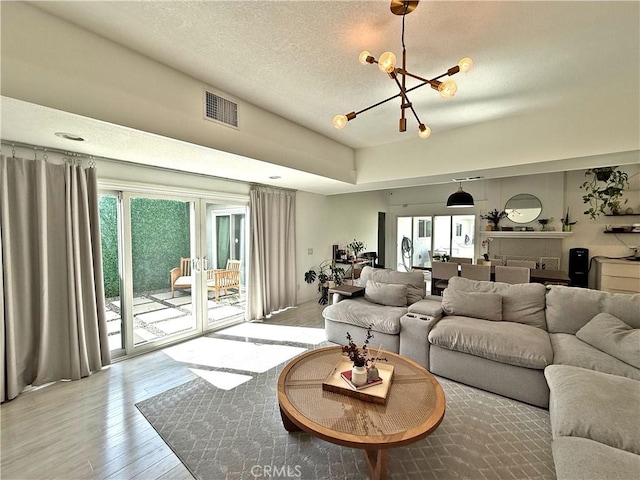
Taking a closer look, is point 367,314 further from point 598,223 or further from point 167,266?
point 598,223

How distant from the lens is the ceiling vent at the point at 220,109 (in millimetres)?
2566

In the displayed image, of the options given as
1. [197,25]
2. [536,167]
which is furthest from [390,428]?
[536,167]

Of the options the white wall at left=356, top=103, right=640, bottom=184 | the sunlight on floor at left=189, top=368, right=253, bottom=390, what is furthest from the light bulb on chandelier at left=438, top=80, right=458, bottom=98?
the sunlight on floor at left=189, top=368, right=253, bottom=390

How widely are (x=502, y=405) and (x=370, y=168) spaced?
336 centimetres

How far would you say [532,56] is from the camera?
2.12 m

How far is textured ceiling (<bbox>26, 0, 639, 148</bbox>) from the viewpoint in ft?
5.53

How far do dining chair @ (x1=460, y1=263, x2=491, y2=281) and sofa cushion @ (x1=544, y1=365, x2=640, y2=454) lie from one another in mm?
2269

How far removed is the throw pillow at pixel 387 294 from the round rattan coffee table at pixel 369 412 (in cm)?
147

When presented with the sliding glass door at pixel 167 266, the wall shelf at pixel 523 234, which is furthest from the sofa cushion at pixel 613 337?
the sliding glass door at pixel 167 266

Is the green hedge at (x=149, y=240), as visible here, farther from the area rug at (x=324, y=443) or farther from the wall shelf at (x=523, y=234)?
the wall shelf at (x=523, y=234)

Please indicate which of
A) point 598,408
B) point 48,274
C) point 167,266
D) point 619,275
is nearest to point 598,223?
point 619,275

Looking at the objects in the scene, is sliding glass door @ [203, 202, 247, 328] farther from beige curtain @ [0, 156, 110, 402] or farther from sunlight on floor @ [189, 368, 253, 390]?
beige curtain @ [0, 156, 110, 402]

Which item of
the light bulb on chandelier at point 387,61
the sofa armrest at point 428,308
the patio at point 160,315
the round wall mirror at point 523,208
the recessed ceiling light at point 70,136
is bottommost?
the patio at point 160,315

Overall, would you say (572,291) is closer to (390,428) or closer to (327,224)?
(390,428)
